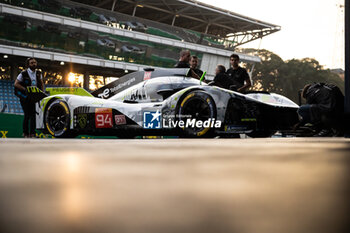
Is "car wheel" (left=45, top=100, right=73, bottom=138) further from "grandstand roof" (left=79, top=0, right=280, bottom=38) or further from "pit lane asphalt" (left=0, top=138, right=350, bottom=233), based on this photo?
"grandstand roof" (left=79, top=0, right=280, bottom=38)

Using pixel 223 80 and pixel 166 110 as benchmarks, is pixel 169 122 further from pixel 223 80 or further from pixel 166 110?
pixel 223 80

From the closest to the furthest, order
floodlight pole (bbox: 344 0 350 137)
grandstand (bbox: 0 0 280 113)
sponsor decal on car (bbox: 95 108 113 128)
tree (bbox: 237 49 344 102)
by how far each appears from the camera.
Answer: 1. floodlight pole (bbox: 344 0 350 137)
2. sponsor decal on car (bbox: 95 108 113 128)
3. grandstand (bbox: 0 0 280 113)
4. tree (bbox: 237 49 344 102)

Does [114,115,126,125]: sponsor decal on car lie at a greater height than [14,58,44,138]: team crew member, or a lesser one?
lesser

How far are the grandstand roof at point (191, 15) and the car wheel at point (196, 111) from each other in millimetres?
27802

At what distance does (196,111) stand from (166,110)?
47 centimetres

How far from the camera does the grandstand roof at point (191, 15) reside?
1346 inches

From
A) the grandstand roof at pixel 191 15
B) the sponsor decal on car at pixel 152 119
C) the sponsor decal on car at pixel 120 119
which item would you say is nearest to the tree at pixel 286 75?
the grandstand roof at pixel 191 15

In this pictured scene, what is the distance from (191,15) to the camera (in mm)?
38188

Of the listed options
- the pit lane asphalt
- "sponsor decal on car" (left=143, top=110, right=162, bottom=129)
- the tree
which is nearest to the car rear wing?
"sponsor decal on car" (left=143, top=110, right=162, bottom=129)

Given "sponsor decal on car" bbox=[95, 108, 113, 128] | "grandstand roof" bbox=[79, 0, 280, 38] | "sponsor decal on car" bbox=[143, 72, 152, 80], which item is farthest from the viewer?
"grandstand roof" bbox=[79, 0, 280, 38]

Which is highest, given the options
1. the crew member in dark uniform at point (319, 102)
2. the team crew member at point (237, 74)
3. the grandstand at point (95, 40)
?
the grandstand at point (95, 40)

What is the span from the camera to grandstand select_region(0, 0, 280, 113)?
24.2 m

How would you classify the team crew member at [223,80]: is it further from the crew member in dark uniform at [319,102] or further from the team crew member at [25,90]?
the team crew member at [25,90]

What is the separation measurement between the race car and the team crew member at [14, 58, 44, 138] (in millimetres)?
332
